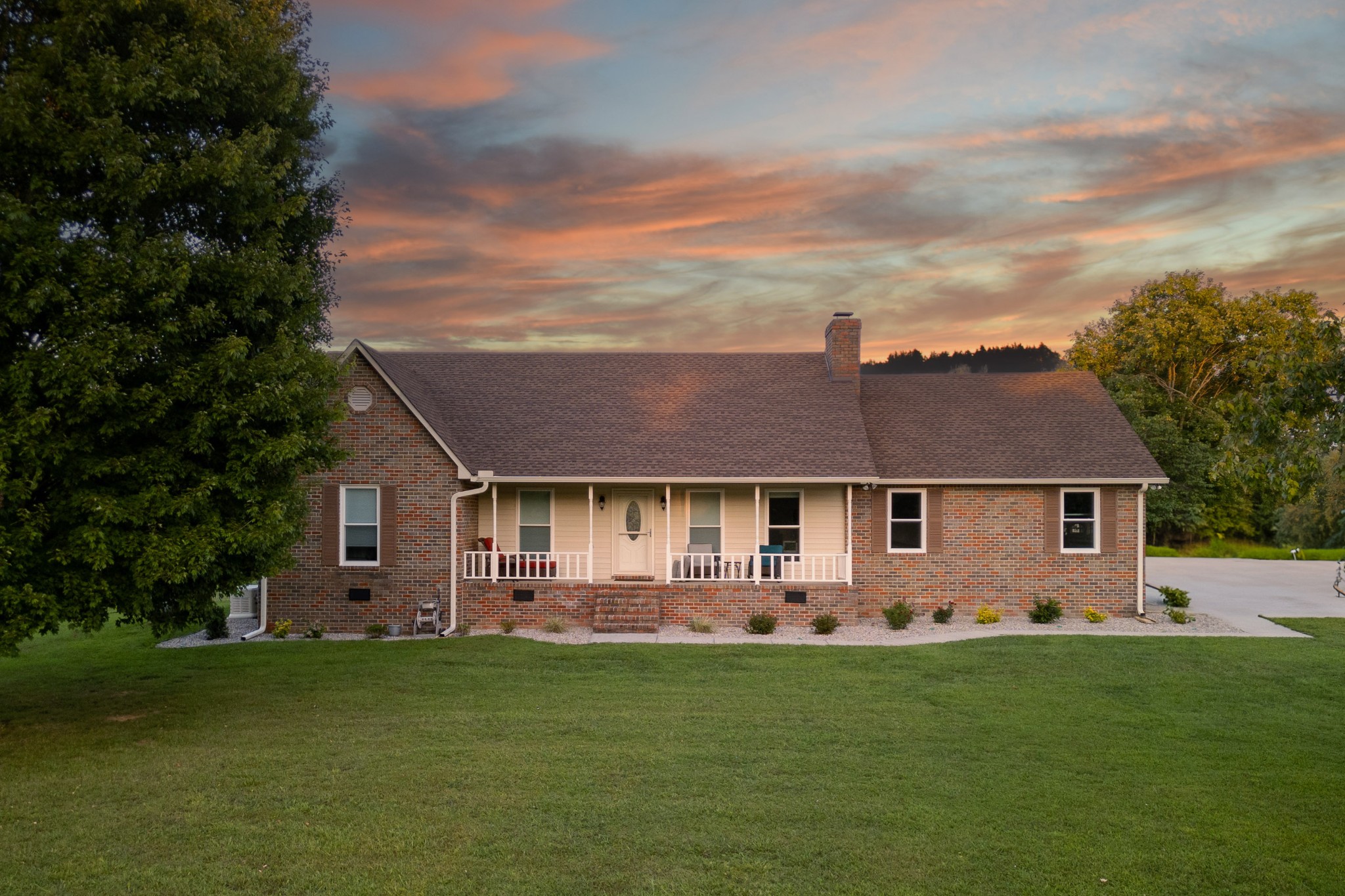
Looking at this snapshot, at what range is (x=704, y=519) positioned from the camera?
1909 cm

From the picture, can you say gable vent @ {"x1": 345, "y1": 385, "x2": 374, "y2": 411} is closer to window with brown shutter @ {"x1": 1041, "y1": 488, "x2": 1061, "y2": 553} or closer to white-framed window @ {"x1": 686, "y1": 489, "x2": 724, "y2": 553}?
white-framed window @ {"x1": 686, "y1": 489, "x2": 724, "y2": 553}

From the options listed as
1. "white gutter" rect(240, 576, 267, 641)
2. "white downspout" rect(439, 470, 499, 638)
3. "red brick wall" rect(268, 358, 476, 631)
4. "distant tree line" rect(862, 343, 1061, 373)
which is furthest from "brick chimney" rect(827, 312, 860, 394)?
"distant tree line" rect(862, 343, 1061, 373)

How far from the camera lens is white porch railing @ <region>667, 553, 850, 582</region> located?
700 inches

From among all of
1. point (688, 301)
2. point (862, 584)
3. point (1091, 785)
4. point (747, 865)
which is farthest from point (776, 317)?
point (747, 865)

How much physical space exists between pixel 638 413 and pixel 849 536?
19.5 feet

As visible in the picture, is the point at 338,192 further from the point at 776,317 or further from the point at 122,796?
the point at 776,317

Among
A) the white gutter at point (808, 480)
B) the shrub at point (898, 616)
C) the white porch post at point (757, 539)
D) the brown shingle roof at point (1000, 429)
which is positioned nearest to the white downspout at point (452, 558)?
the white gutter at point (808, 480)

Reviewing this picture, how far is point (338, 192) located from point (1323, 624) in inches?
830

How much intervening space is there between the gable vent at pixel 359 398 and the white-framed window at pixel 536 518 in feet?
12.8

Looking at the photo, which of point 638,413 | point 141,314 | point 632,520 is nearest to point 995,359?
point 638,413

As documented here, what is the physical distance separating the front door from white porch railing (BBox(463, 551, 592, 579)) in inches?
35.7

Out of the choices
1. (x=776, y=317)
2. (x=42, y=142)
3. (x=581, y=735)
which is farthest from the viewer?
(x=776, y=317)

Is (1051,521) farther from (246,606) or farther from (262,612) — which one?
(246,606)

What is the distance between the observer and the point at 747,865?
5.91m
